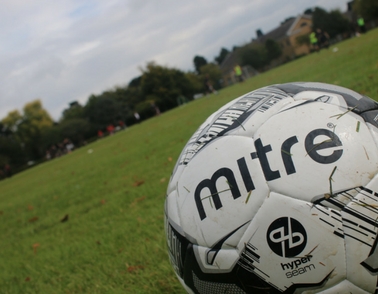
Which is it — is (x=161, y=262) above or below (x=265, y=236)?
below

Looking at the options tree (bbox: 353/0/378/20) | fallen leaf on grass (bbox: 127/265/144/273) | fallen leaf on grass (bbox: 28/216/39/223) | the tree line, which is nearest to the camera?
fallen leaf on grass (bbox: 127/265/144/273)

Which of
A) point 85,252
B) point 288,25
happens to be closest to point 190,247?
point 85,252

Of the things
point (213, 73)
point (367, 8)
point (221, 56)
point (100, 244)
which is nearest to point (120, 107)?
point (213, 73)

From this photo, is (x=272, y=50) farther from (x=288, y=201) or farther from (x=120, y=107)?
(x=288, y=201)

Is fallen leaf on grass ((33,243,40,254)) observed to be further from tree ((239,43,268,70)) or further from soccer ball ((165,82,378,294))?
tree ((239,43,268,70))

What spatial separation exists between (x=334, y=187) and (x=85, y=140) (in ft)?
208

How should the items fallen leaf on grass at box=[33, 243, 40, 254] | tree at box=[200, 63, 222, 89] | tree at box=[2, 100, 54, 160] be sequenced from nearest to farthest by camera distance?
fallen leaf on grass at box=[33, 243, 40, 254]
tree at box=[2, 100, 54, 160]
tree at box=[200, 63, 222, 89]

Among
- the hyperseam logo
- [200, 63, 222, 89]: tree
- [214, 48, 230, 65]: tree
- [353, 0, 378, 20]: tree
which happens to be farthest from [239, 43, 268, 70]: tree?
the hyperseam logo

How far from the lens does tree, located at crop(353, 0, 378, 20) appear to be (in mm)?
55500

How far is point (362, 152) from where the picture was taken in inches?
54.1

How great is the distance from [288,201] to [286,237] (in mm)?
142

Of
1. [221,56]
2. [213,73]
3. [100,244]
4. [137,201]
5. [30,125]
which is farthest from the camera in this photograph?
[221,56]

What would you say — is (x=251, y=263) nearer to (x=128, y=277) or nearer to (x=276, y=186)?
(x=276, y=186)

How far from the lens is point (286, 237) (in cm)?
136
